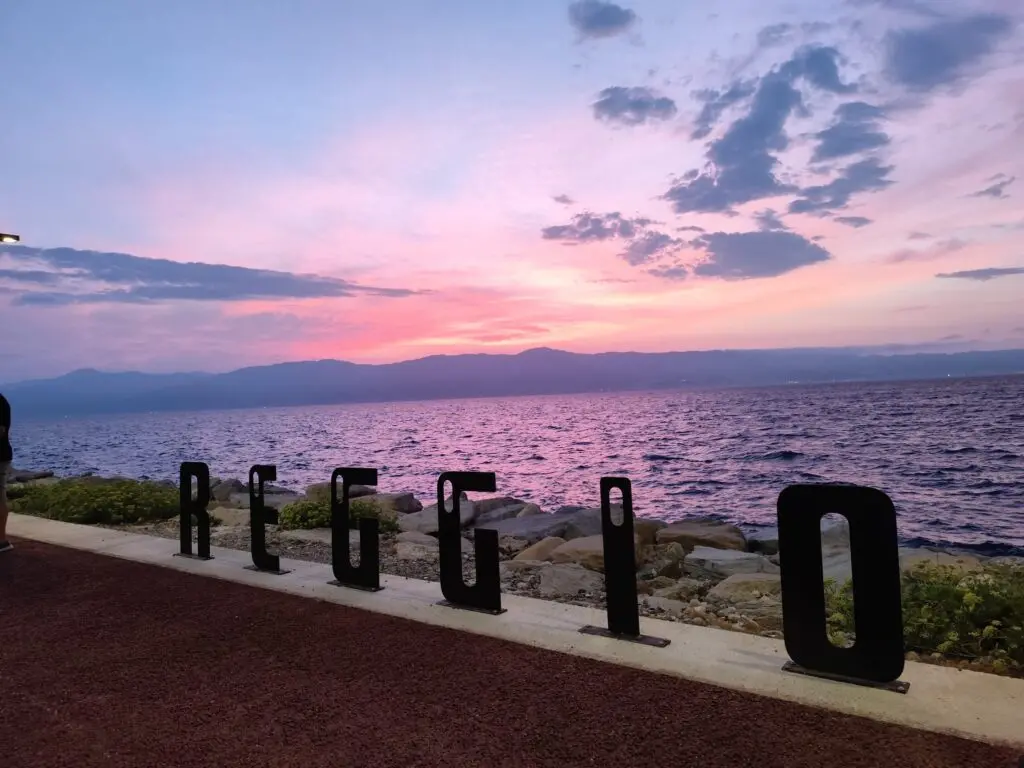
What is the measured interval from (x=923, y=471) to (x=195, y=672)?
30.8 meters

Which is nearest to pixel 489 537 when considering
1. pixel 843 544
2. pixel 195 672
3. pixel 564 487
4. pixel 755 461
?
pixel 195 672

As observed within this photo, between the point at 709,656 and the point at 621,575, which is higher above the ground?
the point at 621,575

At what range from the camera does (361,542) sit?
659 cm

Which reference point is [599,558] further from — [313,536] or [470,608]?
[470,608]

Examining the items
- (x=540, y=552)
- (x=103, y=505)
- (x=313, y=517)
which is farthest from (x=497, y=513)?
(x=103, y=505)

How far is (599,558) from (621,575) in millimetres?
4987

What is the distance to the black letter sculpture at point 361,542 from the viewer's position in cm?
654

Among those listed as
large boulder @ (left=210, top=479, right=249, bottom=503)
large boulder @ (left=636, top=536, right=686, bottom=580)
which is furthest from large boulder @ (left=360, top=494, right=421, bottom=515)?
large boulder @ (left=636, top=536, right=686, bottom=580)

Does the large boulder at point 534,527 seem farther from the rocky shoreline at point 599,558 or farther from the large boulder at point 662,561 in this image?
the large boulder at point 662,561

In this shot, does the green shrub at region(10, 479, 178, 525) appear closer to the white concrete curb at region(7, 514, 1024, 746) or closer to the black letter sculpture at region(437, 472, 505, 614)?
the white concrete curb at region(7, 514, 1024, 746)

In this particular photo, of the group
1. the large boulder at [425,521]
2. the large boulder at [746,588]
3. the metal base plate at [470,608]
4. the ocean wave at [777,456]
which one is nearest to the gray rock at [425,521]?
the large boulder at [425,521]

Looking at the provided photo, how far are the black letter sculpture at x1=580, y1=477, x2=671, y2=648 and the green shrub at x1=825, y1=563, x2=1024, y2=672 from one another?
1.72 metres

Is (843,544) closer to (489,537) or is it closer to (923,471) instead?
(489,537)

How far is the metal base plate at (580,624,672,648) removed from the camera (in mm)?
4977
